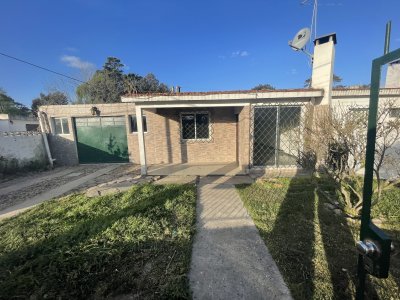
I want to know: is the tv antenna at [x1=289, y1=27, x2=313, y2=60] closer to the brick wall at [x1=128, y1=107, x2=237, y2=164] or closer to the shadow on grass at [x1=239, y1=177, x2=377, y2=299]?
the brick wall at [x1=128, y1=107, x2=237, y2=164]

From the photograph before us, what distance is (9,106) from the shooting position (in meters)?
32.6

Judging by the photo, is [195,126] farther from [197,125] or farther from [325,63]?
[325,63]

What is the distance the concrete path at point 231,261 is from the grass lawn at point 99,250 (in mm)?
191

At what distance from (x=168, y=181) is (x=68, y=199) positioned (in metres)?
2.67

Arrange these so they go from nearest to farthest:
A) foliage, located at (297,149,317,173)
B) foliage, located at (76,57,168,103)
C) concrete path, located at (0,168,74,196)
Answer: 1. foliage, located at (297,149,317,173)
2. concrete path, located at (0,168,74,196)
3. foliage, located at (76,57,168,103)

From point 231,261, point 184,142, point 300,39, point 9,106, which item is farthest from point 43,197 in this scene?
point 9,106

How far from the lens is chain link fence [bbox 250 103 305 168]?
668 centimetres

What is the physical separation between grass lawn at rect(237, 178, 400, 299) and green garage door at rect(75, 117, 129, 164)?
705 centimetres

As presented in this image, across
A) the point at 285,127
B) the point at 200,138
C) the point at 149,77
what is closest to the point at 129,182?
the point at 200,138

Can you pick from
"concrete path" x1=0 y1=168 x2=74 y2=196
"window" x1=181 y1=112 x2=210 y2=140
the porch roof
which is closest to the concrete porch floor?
"window" x1=181 y1=112 x2=210 y2=140

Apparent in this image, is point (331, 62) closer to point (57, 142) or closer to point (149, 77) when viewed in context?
point (57, 142)

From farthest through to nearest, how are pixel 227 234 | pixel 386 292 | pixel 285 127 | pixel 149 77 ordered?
pixel 149 77 → pixel 285 127 → pixel 227 234 → pixel 386 292

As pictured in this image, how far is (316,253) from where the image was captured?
2.71 metres

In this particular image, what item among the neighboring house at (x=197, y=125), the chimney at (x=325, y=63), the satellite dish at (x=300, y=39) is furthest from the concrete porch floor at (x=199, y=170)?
the satellite dish at (x=300, y=39)
